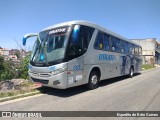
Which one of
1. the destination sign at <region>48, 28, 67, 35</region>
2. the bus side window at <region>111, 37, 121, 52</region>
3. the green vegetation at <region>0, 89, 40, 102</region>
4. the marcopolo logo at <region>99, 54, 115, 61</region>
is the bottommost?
the green vegetation at <region>0, 89, 40, 102</region>

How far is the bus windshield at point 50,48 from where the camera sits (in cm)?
778

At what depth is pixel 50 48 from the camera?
8.09 m

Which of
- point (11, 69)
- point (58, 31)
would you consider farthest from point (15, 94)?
point (11, 69)

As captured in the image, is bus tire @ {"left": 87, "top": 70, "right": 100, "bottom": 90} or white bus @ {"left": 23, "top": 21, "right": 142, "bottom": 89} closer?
white bus @ {"left": 23, "top": 21, "right": 142, "bottom": 89}

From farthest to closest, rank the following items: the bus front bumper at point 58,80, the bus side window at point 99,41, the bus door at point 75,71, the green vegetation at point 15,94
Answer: the bus side window at point 99,41 → the bus door at point 75,71 → the bus front bumper at point 58,80 → the green vegetation at point 15,94

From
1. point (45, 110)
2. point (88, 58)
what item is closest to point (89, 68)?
point (88, 58)

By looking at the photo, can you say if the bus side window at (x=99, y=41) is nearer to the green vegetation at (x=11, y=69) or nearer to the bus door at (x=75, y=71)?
the bus door at (x=75, y=71)

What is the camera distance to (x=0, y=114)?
5.67m

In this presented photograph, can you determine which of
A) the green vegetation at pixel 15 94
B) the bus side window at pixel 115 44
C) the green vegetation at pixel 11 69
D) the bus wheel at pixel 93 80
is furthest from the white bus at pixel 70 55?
the green vegetation at pixel 11 69

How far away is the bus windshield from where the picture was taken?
306 inches

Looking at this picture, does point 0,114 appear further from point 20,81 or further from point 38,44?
point 20,81

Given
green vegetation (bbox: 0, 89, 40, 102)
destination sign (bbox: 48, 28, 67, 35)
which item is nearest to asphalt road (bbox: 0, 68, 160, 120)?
green vegetation (bbox: 0, 89, 40, 102)

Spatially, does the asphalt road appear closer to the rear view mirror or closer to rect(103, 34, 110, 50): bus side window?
the rear view mirror

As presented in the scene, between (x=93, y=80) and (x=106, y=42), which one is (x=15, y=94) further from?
(x=106, y=42)
